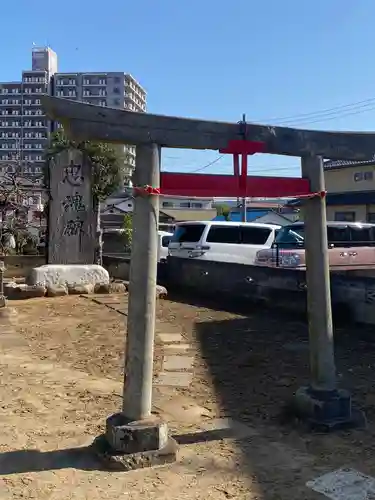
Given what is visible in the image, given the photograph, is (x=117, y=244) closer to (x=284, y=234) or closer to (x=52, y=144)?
(x=52, y=144)

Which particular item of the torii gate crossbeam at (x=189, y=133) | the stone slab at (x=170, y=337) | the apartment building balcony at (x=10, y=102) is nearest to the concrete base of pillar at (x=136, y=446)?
the torii gate crossbeam at (x=189, y=133)

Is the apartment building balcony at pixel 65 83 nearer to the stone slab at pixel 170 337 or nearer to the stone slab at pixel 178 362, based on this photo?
the stone slab at pixel 170 337

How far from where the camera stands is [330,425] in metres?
4.16

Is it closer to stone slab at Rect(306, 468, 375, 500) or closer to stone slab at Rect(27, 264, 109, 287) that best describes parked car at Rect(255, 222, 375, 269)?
stone slab at Rect(27, 264, 109, 287)

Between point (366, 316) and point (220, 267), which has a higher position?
point (220, 267)

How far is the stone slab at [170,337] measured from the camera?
756cm

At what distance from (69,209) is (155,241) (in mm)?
9040

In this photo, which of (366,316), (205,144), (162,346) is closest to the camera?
(205,144)

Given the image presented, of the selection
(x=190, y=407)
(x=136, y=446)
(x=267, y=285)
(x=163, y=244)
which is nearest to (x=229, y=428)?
(x=190, y=407)

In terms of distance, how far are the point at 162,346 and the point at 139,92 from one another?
124108 millimetres

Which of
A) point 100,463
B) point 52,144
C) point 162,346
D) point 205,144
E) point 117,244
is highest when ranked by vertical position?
point 52,144

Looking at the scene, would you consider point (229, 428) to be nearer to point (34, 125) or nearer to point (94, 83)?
point (34, 125)

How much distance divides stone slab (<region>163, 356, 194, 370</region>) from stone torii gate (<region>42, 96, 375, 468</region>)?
1984 mm

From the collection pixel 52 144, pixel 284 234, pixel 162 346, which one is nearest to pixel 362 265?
pixel 284 234
